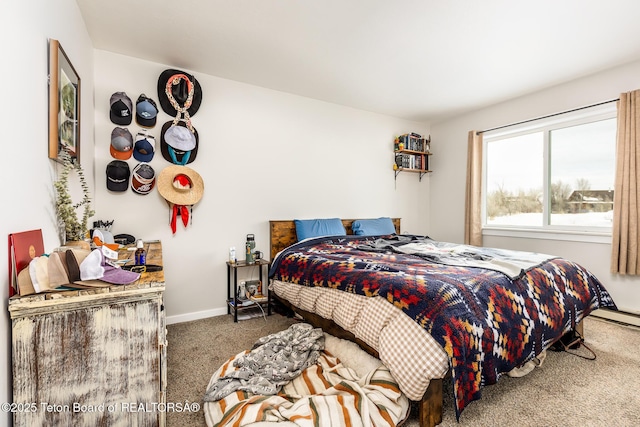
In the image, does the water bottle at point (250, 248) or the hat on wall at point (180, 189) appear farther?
the water bottle at point (250, 248)

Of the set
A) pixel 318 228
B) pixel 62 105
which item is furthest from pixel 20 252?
pixel 318 228

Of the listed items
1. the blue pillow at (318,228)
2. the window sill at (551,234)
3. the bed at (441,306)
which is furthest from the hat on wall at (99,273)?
the window sill at (551,234)

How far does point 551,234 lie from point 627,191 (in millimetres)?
824

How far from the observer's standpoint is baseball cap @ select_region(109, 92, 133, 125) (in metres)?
2.54

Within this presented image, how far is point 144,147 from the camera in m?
2.66

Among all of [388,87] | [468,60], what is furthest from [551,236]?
[388,87]

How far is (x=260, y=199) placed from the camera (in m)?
3.33

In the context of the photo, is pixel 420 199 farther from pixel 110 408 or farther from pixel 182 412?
pixel 110 408

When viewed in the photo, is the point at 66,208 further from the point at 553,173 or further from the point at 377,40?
the point at 553,173

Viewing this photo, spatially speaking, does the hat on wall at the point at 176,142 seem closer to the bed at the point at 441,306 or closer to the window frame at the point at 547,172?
the bed at the point at 441,306

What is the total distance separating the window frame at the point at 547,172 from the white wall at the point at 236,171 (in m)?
1.57

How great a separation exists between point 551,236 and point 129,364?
4177 millimetres

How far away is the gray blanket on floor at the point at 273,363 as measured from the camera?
1.60 metres

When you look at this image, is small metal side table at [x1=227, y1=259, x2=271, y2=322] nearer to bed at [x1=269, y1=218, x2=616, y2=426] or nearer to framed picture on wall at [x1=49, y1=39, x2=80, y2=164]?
bed at [x1=269, y1=218, x2=616, y2=426]
